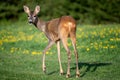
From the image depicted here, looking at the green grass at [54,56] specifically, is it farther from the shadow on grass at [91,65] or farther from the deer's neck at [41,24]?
the deer's neck at [41,24]

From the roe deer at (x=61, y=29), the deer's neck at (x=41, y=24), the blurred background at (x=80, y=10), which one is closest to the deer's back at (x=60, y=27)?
the roe deer at (x=61, y=29)

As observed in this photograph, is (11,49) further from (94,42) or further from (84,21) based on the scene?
(84,21)

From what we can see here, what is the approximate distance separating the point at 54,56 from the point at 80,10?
19327 millimetres

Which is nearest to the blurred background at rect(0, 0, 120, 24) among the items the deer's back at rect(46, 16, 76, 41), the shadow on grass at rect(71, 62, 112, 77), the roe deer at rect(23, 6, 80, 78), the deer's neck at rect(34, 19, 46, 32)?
the shadow on grass at rect(71, 62, 112, 77)

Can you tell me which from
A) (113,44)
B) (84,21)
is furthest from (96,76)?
(84,21)

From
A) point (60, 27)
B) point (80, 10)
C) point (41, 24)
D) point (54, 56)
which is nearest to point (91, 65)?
point (41, 24)

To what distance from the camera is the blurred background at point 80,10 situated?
3619 centimetres

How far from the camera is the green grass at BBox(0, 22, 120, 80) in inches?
547

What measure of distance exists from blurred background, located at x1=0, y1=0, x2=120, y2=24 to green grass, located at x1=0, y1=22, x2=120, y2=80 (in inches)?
458

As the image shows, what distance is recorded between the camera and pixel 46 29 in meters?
15.3

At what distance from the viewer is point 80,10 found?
1467 inches

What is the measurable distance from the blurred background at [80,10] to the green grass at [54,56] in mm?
11629

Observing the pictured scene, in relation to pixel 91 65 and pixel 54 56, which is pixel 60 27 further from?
pixel 54 56

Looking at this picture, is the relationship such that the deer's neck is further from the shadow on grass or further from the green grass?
the shadow on grass
